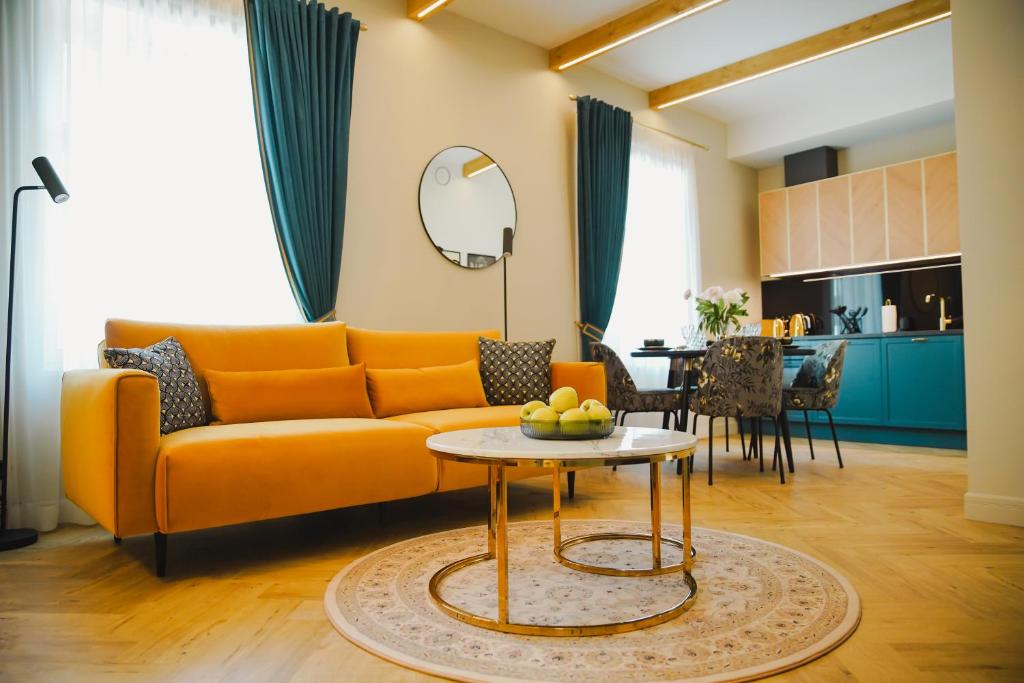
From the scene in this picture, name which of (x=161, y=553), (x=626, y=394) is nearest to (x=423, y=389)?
(x=161, y=553)

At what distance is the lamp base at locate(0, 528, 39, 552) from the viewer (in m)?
2.62

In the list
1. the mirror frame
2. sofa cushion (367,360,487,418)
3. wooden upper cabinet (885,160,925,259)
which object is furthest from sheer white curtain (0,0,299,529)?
wooden upper cabinet (885,160,925,259)

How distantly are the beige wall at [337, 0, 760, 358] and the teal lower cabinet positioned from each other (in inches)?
97.4

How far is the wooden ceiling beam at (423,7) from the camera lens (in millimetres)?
4035

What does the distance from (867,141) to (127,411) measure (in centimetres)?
647

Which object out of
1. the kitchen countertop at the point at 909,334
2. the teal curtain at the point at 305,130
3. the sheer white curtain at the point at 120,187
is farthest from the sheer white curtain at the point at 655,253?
the sheer white curtain at the point at 120,187

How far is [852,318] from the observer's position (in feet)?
20.9

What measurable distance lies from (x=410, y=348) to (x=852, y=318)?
458 cm

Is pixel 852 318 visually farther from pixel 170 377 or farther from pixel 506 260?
pixel 170 377

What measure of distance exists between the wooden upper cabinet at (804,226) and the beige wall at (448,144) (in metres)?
1.78

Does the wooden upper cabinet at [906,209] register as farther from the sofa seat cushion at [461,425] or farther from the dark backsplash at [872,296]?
the sofa seat cushion at [461,425]

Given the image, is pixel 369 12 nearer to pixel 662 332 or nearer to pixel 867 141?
pixel 662 332

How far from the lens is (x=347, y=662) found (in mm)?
1604

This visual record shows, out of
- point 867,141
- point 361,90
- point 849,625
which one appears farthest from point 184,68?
point 867,141
